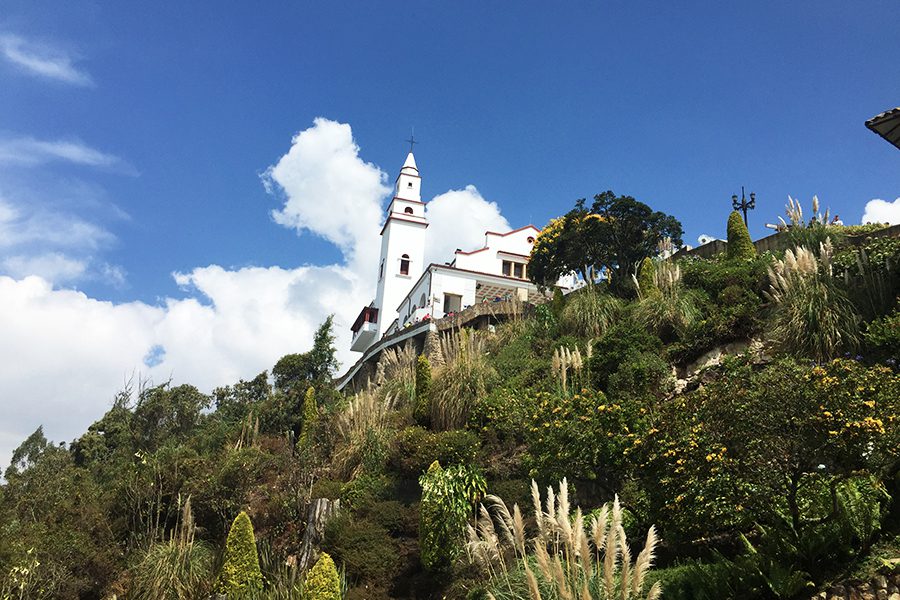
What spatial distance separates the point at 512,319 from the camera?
23734 millimetres

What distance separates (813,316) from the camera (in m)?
12.6

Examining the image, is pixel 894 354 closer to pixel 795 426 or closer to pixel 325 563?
pixel 795 426

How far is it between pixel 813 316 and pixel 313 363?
21100mm

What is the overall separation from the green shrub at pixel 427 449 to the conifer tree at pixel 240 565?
3.45 m

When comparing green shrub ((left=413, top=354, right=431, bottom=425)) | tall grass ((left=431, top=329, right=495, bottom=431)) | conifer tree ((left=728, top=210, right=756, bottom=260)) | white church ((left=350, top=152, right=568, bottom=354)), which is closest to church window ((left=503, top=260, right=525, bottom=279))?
white church ((left=350, top=152, right=568, bottom=354))

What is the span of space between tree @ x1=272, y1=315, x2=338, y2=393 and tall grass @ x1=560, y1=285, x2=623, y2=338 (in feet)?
42.9

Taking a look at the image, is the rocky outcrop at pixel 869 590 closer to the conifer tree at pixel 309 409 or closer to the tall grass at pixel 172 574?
the tall grass at pixel 172 574

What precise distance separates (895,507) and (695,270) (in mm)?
12352

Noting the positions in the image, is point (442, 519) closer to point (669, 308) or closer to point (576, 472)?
point (576, 472)

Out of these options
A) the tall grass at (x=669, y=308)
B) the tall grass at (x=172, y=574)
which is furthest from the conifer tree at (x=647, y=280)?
the tall grass at (x=172, y=574)

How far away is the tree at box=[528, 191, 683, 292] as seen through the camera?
2359 centimetres

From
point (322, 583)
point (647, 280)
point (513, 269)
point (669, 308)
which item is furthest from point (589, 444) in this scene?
point (513, 269)

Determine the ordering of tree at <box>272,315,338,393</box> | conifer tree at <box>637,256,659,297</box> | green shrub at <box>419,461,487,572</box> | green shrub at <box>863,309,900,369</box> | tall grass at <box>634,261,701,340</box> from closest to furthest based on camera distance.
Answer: green shrub at <box>419,461,487,572</box>, green shrub at <box>863,309,900,369</box>, tall grass at <box>634,261,701,340</box>, conifer tree at <box>637,256,659,297</box>, tree at <box>272,315,338,393</box>

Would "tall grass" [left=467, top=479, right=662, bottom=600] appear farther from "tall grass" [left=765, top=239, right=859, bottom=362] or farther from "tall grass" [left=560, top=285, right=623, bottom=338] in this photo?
"tall grass" [left=560, top=285, right=623, bottom=338]
